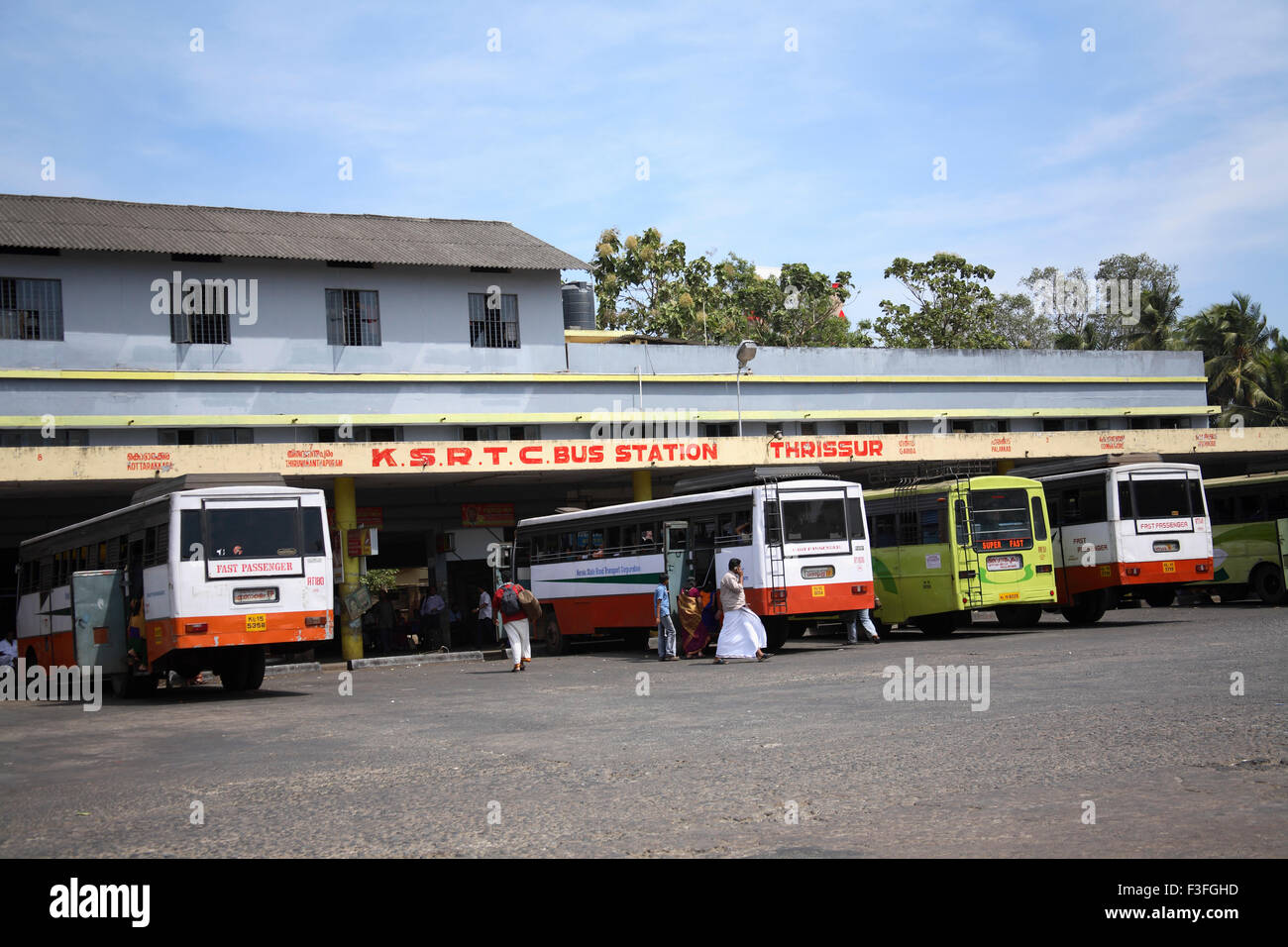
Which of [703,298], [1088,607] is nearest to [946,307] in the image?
[703,298]

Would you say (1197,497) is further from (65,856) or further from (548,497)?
(65,856)

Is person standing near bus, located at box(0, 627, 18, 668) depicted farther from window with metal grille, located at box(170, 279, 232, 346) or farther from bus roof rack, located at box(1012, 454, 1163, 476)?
bus roof rack, located at box(1012, 454, 1163, 476)

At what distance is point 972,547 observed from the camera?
23.4 meters

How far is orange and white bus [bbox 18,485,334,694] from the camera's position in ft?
58.7

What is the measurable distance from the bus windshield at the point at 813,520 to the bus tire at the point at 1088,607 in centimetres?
651

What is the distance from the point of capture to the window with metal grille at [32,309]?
1347 inches

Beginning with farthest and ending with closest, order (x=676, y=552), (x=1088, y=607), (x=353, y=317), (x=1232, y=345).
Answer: (x=1232, y=345) → (x=353, y=317) → (x=1088, y=607) → (x=676, y=552)

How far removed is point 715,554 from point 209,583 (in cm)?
927

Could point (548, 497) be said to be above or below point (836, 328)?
below

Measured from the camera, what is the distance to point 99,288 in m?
35.5

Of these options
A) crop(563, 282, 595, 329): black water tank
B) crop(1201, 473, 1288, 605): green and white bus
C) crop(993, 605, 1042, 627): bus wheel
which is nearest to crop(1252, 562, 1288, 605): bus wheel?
crop(1201, 473, 1288, 605): green and white bus

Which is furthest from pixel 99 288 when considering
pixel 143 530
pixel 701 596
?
pixel 701 596

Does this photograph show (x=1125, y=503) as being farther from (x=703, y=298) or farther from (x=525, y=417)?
(x=703, y=298)
